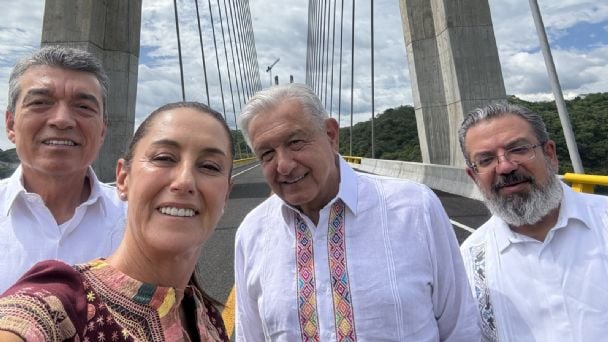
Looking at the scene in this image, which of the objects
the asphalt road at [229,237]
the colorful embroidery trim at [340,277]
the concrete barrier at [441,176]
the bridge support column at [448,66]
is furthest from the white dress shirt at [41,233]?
the bridge support column at [448,66]

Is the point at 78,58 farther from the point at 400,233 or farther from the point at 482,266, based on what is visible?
the point at 482,266

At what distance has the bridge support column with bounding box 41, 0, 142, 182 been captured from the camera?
1221 centimetres

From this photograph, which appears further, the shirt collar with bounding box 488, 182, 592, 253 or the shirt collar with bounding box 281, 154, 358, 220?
the shirt collar with bounding box 488, 182, 592, 253

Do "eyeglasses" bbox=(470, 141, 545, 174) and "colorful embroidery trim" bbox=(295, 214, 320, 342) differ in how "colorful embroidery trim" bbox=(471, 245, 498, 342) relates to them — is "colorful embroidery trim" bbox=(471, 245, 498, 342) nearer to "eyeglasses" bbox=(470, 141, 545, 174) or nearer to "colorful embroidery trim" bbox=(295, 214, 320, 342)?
"eyeglasses" bbox=(470, 141, 545, 174)

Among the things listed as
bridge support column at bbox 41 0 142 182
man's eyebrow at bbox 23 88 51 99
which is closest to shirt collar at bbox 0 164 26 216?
man's eyebrow at bbox 23 88 51 99

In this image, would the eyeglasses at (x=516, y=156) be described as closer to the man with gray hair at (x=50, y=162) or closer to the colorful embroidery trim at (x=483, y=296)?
the colorful embroidery trim at (x=483, y=296)

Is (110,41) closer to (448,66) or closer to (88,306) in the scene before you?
(448,66)

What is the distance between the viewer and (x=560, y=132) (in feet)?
110

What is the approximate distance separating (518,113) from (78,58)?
6.33 feet

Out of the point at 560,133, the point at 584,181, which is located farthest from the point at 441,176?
the point at 560,133

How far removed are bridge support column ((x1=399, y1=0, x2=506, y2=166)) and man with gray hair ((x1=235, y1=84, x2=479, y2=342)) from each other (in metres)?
11.9

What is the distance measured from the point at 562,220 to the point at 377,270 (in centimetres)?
86

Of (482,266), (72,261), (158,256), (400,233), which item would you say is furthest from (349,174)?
(72,261)

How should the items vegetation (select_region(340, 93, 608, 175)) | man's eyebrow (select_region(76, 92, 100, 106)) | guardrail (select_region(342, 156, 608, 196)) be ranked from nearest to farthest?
man's eyebrow (select_region(76, 92, 100, 106))
guardrail (select_region(342, 156, 608, 196))
vegetation (select_region(340, 93, 608, 175))
